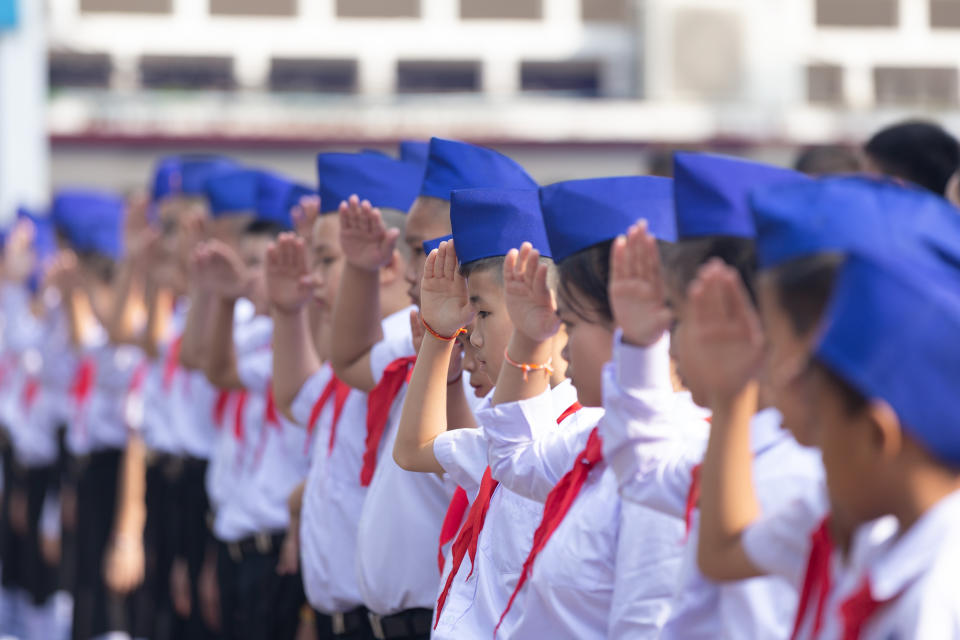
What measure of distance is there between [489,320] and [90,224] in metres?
4.19

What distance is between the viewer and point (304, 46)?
31641 millimetres

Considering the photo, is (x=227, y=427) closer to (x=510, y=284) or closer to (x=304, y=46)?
(x=510, y=284)

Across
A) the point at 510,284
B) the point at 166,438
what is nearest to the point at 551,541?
the point at 510,284

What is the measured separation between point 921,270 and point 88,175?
23.9 m

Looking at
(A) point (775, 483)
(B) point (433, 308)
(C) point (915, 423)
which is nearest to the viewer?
(C) point (915, 423)

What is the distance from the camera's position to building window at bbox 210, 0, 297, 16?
31.3 metres

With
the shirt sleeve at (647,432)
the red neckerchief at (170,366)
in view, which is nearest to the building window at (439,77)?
the red neckerchief at (170,366)

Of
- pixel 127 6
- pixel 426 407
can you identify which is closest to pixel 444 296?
pixel 426 407

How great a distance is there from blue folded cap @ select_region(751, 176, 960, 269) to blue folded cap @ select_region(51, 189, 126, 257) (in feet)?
16.9

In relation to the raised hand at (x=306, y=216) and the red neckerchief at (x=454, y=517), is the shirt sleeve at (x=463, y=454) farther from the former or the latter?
the raised hand at (x=306, y=216)

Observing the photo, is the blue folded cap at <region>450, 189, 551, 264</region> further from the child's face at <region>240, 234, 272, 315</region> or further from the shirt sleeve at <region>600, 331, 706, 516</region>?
A: the child's face at <region>240, 234, 272, 315</region>

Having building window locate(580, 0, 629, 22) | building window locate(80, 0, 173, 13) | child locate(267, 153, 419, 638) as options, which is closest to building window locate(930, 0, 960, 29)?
building window locate(580, 0, 629, 22)

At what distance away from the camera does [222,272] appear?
4.28 meters

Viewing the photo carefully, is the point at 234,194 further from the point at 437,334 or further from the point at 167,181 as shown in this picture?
the point at 437,334
